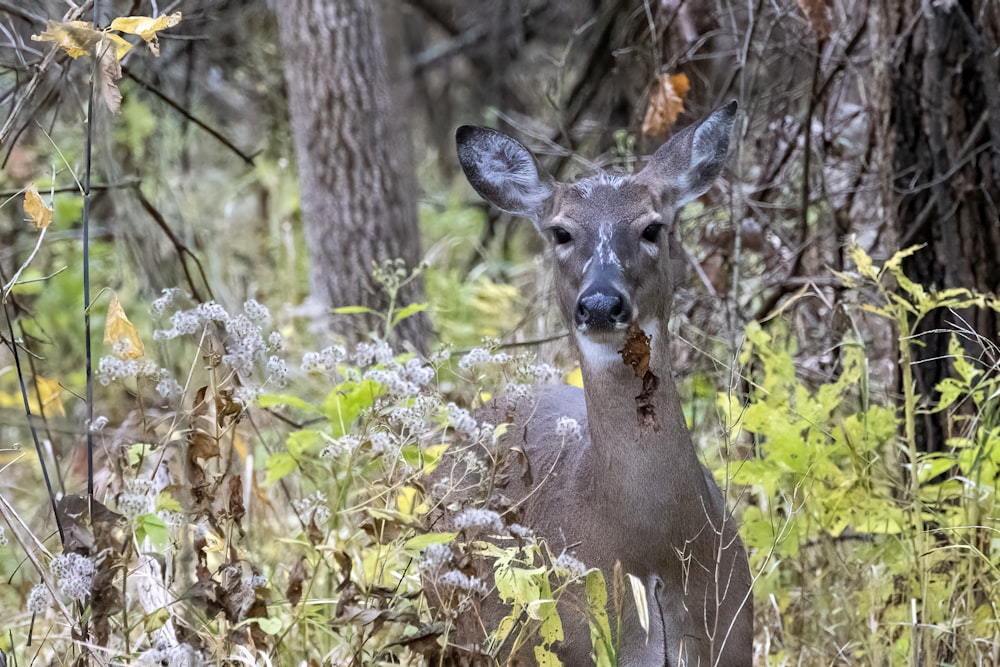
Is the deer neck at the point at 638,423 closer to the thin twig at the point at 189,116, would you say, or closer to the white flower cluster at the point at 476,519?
the white flower cluster at the point at 476,519

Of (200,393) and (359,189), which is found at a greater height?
(359,189)

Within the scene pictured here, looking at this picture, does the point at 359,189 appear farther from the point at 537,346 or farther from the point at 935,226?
the point at 935,226

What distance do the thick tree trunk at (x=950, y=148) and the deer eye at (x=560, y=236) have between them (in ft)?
4.96

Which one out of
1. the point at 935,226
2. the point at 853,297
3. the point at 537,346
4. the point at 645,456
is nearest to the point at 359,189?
the point at 537,346

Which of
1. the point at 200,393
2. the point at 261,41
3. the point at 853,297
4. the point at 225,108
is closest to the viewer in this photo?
the point at 200,393

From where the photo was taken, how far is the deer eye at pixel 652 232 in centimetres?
389

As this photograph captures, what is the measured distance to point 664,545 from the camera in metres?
3.54

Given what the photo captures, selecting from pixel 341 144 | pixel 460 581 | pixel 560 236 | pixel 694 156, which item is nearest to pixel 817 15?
pixel 694 156

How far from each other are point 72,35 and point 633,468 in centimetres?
185

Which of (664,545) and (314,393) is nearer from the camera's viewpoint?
(664,545)

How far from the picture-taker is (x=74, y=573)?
2.97 meters

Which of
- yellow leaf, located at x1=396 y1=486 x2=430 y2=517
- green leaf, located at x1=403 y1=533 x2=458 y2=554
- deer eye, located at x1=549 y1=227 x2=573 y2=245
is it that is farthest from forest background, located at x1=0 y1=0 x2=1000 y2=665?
deer eye, located at x1=549 y1=227 x2=573 y2=245

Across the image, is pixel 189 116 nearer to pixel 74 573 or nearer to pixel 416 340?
pixel 74 573

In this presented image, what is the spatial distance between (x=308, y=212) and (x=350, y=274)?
45cm
